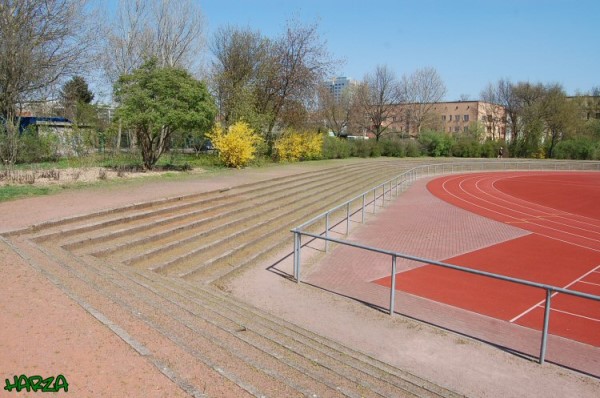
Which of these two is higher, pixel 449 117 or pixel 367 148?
pixel 449 117

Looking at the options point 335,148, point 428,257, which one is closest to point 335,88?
point 335,148

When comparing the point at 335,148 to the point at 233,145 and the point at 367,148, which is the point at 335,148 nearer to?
the point at 367,148

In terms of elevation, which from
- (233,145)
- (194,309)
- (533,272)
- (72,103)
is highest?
(72,103)

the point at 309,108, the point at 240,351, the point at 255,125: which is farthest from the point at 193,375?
the point at 309,108

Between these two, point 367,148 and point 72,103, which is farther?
point 367,148

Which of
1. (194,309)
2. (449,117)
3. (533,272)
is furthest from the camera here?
(449,117)

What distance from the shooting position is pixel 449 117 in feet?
300

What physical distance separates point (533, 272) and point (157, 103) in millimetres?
15416

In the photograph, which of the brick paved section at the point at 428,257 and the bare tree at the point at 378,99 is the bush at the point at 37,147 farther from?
the bare tree at the point at 378,99

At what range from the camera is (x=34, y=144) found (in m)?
21.0

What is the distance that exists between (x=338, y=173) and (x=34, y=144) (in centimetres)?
1630

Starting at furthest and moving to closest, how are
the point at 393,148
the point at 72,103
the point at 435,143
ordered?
the point at 435,143
the point at 393,148
the point at 72,103

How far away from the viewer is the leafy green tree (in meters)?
18.1

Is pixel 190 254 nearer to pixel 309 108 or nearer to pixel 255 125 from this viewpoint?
pixel 255 125
